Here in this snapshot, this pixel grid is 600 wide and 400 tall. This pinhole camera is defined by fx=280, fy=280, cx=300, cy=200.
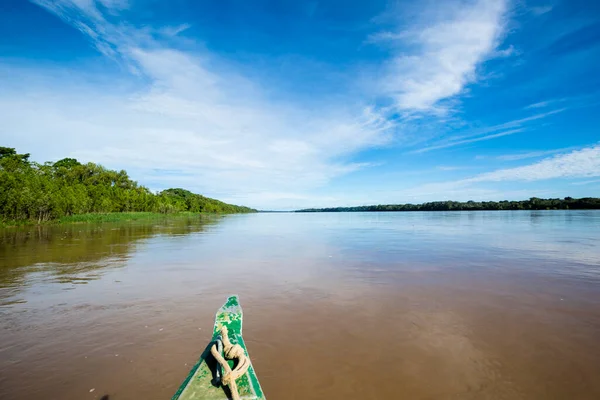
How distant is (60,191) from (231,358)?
60.3 m

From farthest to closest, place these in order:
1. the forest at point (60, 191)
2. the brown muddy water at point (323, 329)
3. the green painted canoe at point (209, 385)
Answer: the forest at point (60, 191)
the brown muddy water at point (323, 329)
the green painted canoe at point (209, 385)

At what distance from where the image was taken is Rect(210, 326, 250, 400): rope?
2.42 meters

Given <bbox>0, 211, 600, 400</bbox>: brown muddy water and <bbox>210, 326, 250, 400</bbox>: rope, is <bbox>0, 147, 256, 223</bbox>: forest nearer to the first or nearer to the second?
<bbox>0, 211, 600, 400</bbox>: brown muddy water

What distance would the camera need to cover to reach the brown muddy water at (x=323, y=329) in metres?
3.89

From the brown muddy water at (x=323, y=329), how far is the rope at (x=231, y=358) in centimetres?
139

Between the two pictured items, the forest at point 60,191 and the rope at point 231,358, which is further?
the forest at point 60,191

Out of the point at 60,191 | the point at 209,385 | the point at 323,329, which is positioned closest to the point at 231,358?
the point at 209,385

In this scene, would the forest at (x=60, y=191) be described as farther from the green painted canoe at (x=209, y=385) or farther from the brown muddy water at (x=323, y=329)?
the green painted canoe at (x=209, y=385)

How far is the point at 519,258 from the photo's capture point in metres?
12.6

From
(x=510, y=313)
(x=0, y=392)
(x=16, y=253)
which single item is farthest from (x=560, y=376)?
(x=16, y=253)

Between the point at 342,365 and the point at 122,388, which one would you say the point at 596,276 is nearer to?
the point at 342,365

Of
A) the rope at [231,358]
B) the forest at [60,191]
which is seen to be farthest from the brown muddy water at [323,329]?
the forest at [60,191]

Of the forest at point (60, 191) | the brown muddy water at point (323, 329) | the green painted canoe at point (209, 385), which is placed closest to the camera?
the green painted canoe at point (209, 385)

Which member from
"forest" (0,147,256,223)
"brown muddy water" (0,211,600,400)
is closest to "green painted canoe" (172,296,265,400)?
"brown muddy water" (0,211,600,400)
